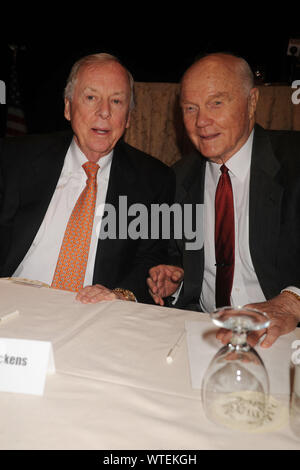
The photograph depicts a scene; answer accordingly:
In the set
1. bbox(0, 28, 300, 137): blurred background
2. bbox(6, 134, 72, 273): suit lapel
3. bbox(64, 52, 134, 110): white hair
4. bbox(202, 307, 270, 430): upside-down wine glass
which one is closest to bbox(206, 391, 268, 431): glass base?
bbox(202, 307, 270, 430): upside-down wine glass

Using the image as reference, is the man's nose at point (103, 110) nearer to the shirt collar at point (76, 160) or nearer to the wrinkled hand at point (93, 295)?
the shirt collar at point (76, 160)

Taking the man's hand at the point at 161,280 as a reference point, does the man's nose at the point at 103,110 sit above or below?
above

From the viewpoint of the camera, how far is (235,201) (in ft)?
7.52

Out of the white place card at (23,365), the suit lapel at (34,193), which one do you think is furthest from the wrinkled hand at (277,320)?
the suit lapel at (34,193)

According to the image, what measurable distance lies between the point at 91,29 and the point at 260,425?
8558 millimetres

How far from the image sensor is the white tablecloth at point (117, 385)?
32.8 inches

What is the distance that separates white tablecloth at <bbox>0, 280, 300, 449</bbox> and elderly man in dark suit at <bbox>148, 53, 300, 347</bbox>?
0.61 m

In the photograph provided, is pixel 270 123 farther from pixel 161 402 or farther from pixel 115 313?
pixel 161 402

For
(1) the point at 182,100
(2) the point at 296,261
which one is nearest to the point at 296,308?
(2) the point at 296,261

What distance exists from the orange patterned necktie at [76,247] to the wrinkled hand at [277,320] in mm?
952

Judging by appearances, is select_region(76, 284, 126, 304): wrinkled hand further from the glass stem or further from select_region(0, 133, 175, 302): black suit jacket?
the glass stem

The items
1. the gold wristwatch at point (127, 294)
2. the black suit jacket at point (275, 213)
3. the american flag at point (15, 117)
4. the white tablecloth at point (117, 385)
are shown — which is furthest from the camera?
the american flag at point (15, 117)

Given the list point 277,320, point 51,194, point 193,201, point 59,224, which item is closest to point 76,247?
point 59,224

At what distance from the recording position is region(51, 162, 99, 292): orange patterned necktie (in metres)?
2.12
